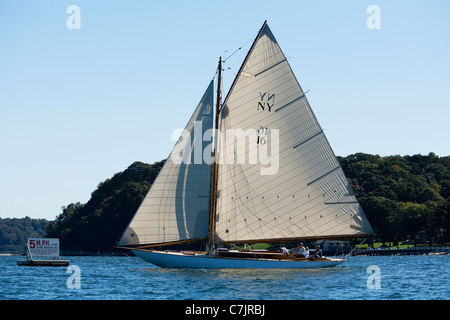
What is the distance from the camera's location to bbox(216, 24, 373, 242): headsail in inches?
1999

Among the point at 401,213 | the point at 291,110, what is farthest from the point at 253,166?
the point at 401,213

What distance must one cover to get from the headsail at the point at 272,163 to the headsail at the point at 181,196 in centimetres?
156

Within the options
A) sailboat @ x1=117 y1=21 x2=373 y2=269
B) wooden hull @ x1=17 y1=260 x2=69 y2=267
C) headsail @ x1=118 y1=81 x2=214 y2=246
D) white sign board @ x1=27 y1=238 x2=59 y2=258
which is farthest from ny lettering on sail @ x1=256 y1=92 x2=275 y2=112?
white sign board @ x1=27 y1=238 x2=59 y2=258

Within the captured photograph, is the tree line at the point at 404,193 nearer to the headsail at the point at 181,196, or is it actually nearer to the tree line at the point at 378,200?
the tree line at the point at 378,200

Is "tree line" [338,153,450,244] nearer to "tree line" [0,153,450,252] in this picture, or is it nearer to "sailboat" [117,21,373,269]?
"tree line" [0,153,450,252]

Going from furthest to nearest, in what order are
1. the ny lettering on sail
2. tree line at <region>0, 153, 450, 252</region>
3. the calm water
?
tree line at <region>0, 153, 450, 252</region>
the ny lettering on sail
the calm water

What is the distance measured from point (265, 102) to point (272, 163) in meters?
5.13

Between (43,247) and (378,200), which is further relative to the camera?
(378,200)

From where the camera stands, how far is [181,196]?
49781mm

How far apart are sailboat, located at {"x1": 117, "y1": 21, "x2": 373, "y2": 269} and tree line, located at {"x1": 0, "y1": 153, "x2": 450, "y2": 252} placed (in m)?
88.5

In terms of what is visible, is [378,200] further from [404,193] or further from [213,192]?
[213,192]

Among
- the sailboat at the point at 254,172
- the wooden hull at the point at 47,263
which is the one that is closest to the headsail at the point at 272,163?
the sailboat at the point at 254,172

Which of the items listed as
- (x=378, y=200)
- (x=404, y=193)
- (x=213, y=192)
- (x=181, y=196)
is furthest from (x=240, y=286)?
(x=404, y=193)

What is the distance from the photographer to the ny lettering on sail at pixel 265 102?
51.3 meters
